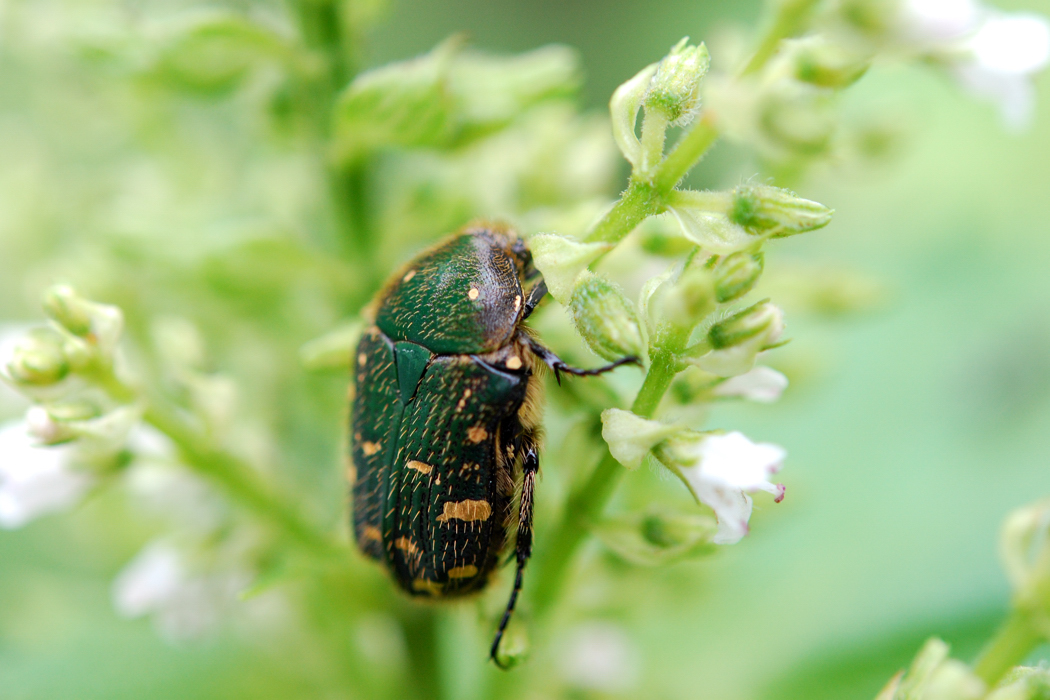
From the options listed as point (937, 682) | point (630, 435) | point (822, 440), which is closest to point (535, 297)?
point (630, 435)

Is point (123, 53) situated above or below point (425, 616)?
above

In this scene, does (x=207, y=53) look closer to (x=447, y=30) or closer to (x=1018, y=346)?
(x=1018, y=346)

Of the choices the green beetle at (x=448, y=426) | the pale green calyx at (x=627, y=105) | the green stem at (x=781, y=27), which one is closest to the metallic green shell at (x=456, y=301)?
the green beetle at (x=448, y=426)

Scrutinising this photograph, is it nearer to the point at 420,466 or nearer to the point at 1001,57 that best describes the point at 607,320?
the point at 420,466

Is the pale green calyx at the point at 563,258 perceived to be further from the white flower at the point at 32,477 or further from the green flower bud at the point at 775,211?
the white flower at the point at 32,477

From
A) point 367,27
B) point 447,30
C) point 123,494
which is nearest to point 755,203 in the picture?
point 367,27

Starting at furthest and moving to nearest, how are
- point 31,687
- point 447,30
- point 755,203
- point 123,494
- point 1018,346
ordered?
point 447,30
point 1018,346
point 123,494
point 31,687
point 755,203

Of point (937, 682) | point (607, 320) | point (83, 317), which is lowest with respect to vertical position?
point (937, 682)

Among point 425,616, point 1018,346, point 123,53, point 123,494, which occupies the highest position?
point 123,53
